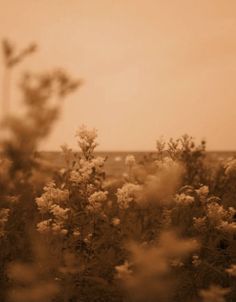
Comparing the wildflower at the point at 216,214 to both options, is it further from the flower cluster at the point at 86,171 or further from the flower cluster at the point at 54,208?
the flower cluster at the point at 54,208

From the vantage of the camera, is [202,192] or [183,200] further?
[202,192]

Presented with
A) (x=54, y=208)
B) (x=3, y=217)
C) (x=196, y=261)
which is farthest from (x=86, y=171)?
(x=196, y=261)

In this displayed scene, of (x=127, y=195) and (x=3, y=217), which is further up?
(x=127, y=195)

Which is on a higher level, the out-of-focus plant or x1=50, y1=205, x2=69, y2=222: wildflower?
the out-of-focus plant

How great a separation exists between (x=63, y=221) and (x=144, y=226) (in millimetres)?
612

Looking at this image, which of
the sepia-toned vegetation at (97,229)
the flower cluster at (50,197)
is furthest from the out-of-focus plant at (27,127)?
the flower cluster at (50,197)

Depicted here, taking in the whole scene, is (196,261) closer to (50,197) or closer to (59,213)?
(59,213)

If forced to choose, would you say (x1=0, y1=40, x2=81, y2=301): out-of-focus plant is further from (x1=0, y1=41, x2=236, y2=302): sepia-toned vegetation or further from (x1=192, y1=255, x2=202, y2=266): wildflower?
(x1=192, y1=255, x2=202, y2=266): wildflower

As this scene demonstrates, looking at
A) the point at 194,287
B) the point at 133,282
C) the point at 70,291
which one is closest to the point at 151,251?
the point at 133,282

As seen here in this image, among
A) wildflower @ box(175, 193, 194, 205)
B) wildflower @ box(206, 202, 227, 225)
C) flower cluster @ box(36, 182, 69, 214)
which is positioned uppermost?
flower cluster @ box(36, 182, 69, 214)

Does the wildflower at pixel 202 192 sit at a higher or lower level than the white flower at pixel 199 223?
higher

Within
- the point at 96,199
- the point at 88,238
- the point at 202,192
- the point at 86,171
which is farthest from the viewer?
the point at 202,192

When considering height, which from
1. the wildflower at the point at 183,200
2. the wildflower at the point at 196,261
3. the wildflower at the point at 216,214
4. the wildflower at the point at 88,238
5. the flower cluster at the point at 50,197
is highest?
the flower cluster at the point at 50,197

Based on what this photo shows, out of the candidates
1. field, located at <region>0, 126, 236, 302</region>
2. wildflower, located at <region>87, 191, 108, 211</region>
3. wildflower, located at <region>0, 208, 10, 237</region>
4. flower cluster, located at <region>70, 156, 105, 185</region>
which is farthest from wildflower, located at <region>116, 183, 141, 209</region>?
wildflower, located at <region>0, 208, 10, 237</region>
